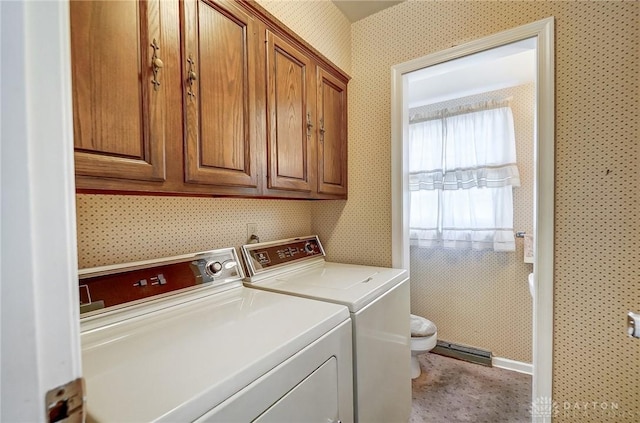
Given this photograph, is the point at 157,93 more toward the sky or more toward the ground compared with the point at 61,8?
more toward the sky

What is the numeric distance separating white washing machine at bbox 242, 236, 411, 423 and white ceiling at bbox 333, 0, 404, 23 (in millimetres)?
1553

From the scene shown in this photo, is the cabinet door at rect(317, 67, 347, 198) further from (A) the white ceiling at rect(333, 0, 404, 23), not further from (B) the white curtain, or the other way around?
(B) the white curtain

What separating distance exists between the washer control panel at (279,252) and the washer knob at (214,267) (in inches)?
6.6

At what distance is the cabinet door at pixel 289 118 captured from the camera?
1.32 m

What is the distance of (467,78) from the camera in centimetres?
239

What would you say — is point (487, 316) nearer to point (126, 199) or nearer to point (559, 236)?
point (559, 236)

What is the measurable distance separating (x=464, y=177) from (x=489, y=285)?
3.30ft

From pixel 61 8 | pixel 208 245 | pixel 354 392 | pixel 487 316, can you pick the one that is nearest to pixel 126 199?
pixel 208 245

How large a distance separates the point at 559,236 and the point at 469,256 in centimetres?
129

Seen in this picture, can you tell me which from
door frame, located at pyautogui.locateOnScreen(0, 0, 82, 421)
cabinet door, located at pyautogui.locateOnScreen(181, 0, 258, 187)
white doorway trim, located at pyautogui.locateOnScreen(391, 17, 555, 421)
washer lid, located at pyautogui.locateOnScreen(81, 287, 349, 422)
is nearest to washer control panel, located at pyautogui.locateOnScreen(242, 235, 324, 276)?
washer lid, located at pyautogui.locateOnScreen(81, 287, 349, 422)

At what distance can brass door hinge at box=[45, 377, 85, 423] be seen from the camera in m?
0.32

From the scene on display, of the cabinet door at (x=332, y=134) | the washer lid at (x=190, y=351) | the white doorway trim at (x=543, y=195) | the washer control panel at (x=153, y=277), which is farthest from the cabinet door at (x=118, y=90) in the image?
the white doorway trim at (x=543, y=195)

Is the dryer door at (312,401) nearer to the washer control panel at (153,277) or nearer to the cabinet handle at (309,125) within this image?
the washer control panel at (153,277)

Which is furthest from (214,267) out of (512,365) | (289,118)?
(512,365)
